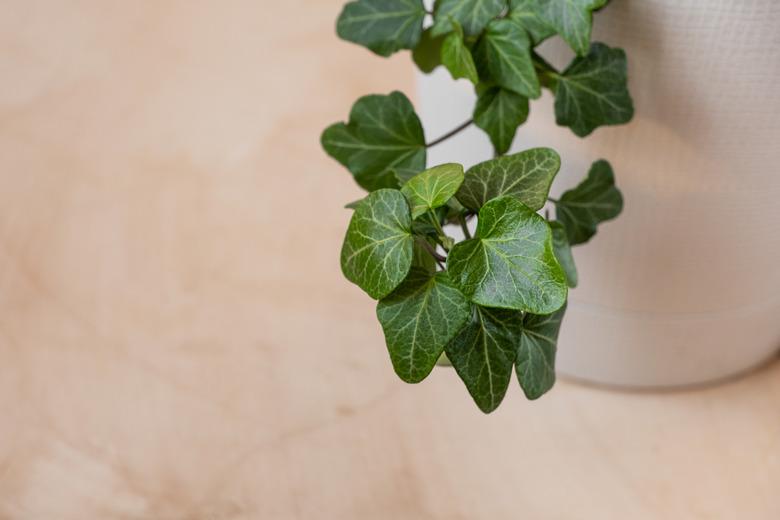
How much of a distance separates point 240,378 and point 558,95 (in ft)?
1.10

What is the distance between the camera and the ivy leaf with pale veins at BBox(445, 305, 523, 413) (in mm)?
480

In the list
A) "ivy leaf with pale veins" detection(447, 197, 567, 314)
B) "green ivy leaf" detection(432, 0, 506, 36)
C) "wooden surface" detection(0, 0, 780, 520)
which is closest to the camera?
"ivy leaf with pale veins" detection(447, 197, 567, 314)

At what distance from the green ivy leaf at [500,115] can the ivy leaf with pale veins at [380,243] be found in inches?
4.6

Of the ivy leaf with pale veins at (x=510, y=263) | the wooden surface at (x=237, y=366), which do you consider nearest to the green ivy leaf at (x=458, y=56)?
the ivy leaf with pale veins at (x=510, y=263)

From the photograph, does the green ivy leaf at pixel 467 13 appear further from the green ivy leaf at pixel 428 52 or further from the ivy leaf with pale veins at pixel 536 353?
the ivy leaf with pale veins at pixel 536 353

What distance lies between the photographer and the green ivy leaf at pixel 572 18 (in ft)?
1.67

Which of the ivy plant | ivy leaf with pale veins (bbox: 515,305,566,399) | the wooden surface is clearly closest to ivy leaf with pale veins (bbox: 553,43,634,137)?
the ivy plant

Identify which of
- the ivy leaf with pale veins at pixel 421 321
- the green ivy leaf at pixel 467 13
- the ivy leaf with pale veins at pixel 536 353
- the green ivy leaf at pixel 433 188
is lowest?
the ivy leaf with pale veins at pixel 536 353

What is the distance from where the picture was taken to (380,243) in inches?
18.7

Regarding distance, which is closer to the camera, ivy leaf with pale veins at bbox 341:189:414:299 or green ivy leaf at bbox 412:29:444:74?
ivy leaf with pale veins at bbox 341:189:414:299

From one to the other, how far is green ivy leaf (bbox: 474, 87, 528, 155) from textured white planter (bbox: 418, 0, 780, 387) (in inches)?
1.6

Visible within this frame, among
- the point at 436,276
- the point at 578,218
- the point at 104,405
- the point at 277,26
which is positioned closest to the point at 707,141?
the point at 578,218

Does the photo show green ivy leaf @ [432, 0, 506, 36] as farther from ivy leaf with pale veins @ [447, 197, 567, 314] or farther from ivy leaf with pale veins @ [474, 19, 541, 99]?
ivy leaf with pale veins @ [447, 197, 567, 314]

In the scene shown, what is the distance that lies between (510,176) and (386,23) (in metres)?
0.14
